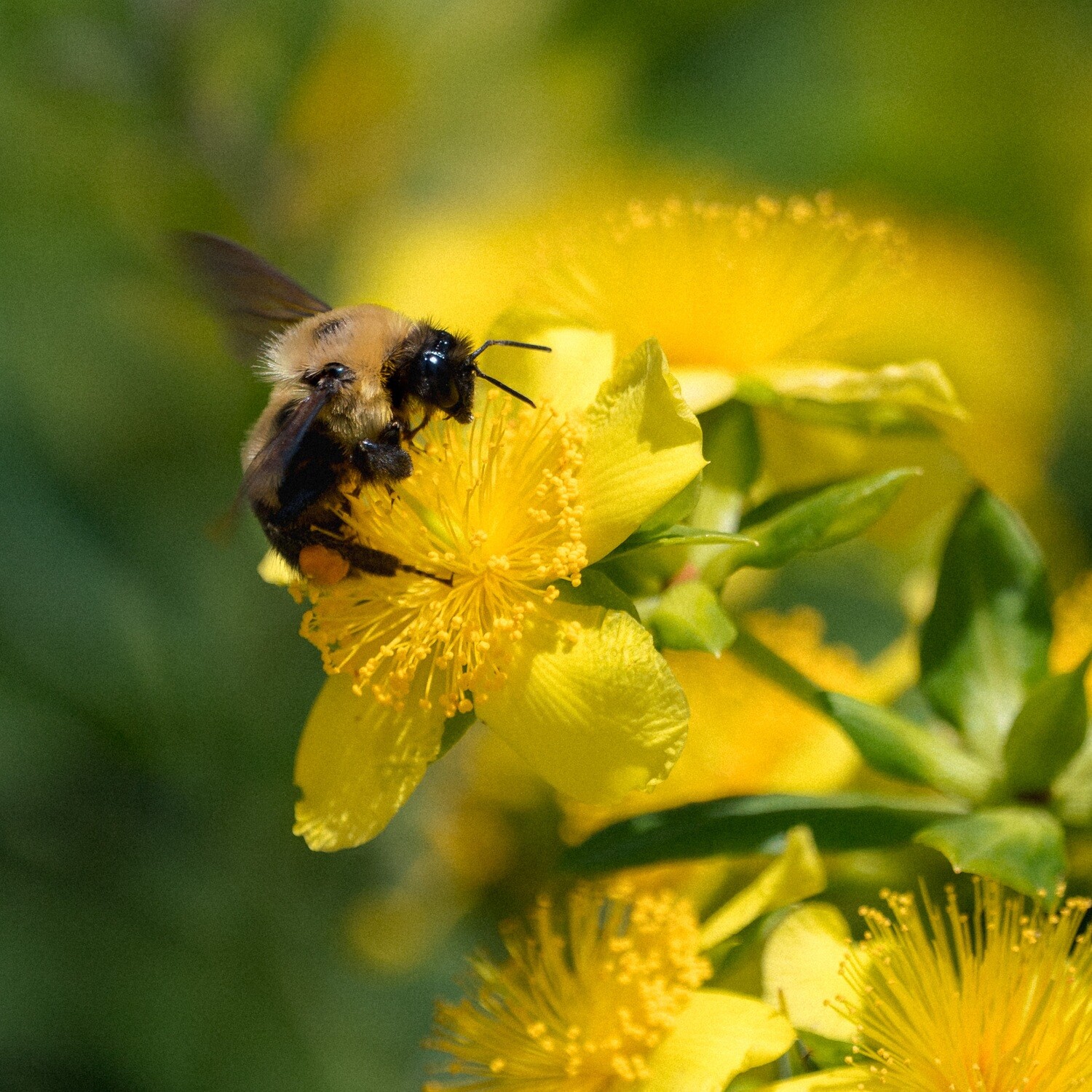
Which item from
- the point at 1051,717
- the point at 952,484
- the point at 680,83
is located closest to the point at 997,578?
the point at 1051,717

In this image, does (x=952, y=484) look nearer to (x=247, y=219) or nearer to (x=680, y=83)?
(x=247, y=219)

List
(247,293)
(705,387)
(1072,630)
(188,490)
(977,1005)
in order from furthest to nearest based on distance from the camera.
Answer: (188,490) → (1072,630) → (247,293) → (705,387) → (977,1005)

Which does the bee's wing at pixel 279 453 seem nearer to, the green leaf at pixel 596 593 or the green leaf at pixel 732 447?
the green leaf at pixel 596 593

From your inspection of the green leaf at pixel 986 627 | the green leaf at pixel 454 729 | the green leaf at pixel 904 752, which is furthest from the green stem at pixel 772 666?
the green leaf at pixel 454 729

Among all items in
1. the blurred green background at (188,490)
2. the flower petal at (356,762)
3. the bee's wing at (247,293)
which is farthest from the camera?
the blurred green background at (188,490)

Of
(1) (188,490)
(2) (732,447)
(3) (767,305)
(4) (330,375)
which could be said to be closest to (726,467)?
(2) (732,447)

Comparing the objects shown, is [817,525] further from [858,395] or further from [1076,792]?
[1076,792]

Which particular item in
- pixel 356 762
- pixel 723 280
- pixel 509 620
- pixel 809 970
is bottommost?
pixel 809 970
